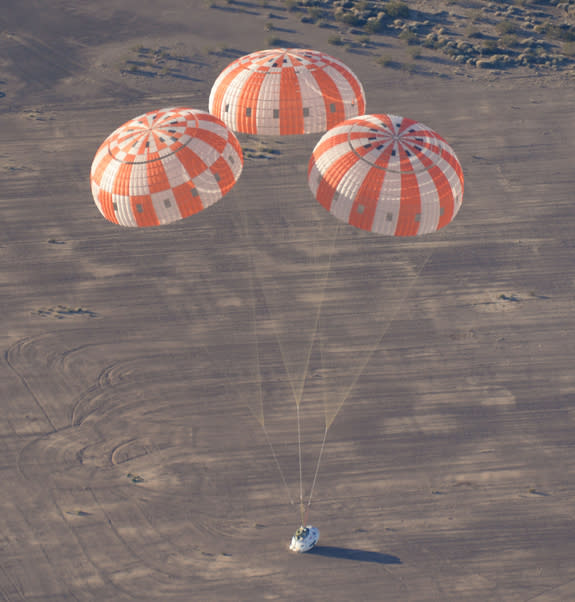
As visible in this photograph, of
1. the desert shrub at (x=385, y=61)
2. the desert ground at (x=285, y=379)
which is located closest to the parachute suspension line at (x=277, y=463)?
the desert ground at (x=285, y=379)

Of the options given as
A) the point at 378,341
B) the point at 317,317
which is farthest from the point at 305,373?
the point at 378,341

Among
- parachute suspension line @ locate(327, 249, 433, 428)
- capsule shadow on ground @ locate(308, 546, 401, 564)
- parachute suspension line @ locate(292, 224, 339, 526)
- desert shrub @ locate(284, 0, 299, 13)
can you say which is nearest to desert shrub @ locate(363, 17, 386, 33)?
desert shrub @ locate(284, 0, 299, 13)

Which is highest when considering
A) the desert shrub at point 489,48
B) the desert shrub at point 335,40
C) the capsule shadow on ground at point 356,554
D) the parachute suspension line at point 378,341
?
the desert shrub at point 489,48

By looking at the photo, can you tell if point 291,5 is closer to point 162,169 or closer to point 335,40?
point 335,40

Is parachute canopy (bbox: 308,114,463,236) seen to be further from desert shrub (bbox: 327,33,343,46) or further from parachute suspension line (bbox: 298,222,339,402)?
desert shrub (bbox: 327,33,343,46)

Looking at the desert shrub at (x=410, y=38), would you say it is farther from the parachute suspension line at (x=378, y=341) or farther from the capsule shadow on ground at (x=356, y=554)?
the capsule shadow on ground at (x=356, y=554)

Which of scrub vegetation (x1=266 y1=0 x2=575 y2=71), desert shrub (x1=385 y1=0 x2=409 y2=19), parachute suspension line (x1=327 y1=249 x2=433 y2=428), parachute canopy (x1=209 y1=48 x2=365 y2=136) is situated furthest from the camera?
desert shrub (x1=385 y1=0 x2=409 y2=19)
